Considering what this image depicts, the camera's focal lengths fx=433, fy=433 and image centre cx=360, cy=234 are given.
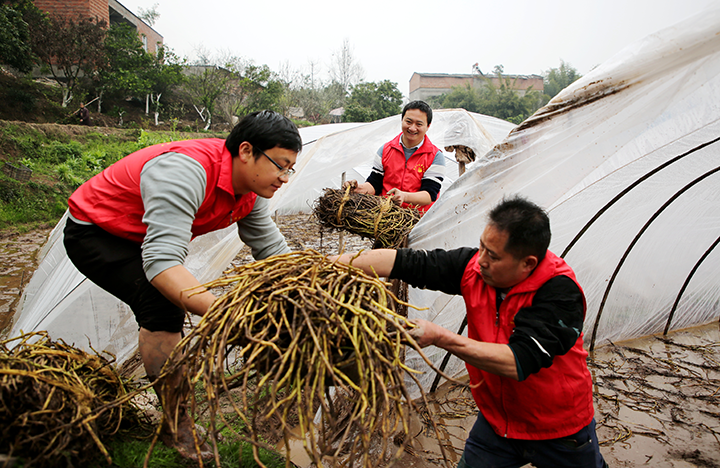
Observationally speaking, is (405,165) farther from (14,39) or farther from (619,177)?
(14,39)

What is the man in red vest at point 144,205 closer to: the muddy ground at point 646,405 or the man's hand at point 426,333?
the man's hand at point 426,333

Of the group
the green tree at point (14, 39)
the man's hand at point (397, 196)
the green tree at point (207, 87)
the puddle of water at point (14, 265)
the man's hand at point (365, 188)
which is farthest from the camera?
the green tree at point (207, 87)

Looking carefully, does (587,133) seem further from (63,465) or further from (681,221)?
(63,465)

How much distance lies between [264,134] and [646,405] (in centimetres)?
361

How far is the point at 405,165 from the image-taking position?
4.12m

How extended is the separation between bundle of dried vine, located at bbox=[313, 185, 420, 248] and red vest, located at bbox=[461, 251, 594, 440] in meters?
1.33

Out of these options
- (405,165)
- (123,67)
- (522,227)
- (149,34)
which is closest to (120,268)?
(522,227)

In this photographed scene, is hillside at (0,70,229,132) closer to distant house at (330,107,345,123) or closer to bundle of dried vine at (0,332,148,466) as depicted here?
distant house at (330,107,345,123)

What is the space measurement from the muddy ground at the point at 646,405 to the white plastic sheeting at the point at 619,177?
14.5 inches

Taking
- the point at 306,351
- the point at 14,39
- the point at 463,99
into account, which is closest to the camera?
the point at 306,351

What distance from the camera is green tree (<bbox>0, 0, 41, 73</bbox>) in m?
13.4

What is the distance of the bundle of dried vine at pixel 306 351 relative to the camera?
1117 millimetres

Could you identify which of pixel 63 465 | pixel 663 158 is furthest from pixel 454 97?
pixel 63 465

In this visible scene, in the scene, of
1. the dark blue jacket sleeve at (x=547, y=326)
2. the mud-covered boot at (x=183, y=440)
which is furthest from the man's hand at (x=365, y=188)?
the mud-covered boot at (x=183, y=440)
